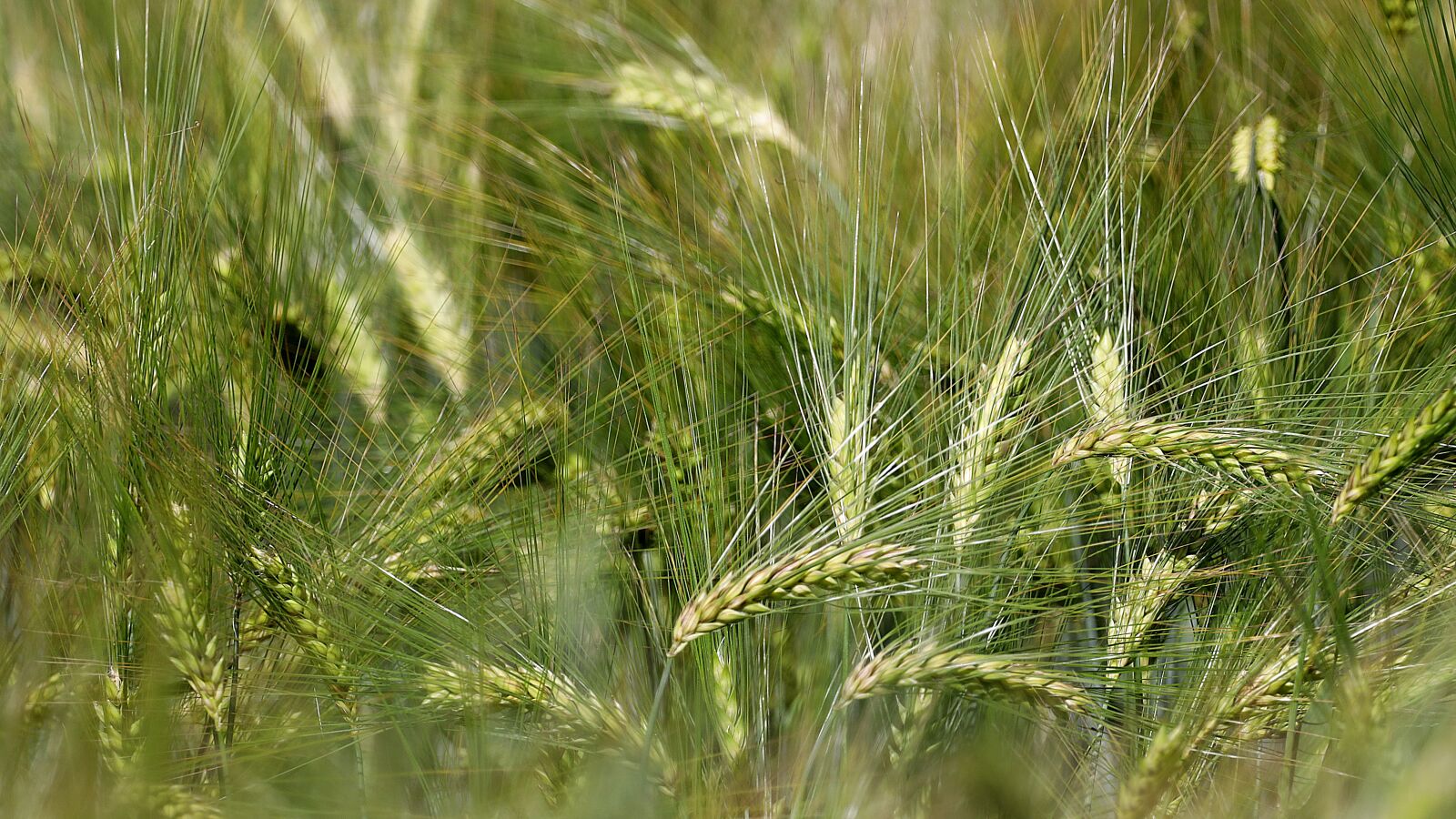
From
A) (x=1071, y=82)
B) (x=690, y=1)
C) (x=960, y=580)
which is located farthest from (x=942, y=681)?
(x=690, y=1)

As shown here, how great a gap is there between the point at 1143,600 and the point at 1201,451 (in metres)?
0.14

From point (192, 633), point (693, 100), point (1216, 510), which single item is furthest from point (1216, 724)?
point (693, 100)

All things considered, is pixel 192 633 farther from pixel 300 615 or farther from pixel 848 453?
pixel 848 453

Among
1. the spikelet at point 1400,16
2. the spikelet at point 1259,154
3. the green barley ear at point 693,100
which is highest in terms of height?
the green barley ear at point 693,100

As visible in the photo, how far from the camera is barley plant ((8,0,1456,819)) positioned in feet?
2.34

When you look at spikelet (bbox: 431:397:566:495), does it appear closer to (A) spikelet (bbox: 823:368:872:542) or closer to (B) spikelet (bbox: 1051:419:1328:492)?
(A) spikelet (bbox: 823:368:872:542)

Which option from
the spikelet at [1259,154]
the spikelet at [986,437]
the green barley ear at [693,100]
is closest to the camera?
the spikelet at [986,437]

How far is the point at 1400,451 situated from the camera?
0.67 meters

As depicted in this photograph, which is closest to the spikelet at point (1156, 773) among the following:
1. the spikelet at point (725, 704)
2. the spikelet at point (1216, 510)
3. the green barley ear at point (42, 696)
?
the spikelet at point (1216, 510)

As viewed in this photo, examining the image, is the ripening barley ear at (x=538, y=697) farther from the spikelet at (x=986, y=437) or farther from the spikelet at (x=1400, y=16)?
the spikelet at (x=1400, y=16)

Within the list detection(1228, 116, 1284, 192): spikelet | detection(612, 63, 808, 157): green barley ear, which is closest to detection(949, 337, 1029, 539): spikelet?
detection(1228, 116, 1284, 192): spikelet

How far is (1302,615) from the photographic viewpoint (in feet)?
2.12

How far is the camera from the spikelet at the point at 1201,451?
702mm

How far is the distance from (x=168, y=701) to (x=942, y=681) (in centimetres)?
53
